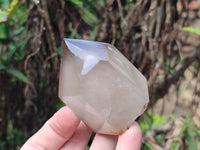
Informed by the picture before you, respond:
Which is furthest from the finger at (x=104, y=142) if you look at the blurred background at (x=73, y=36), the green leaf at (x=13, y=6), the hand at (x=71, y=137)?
the green leaf at (x=13, y=6)

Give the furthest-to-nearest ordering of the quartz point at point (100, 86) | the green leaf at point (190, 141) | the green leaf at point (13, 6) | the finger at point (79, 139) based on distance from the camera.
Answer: the green leaf at point (190, 141)
the green leaf at point (13, 6)
the finger at point (79, 139)
the quartz point at point (100, 86)

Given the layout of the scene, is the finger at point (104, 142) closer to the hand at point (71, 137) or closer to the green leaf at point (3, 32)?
the hand at point (71, 137)

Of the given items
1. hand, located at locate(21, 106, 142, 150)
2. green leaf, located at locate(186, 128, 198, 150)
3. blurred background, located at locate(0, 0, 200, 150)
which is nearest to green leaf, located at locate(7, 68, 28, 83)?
blurred background, located at locate(0, 0, 200, 150)

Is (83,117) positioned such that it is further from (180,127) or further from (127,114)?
(180,127)

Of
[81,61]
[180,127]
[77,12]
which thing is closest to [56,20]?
[77,12]

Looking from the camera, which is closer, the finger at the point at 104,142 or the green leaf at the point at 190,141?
the finger at the point at 104,142
